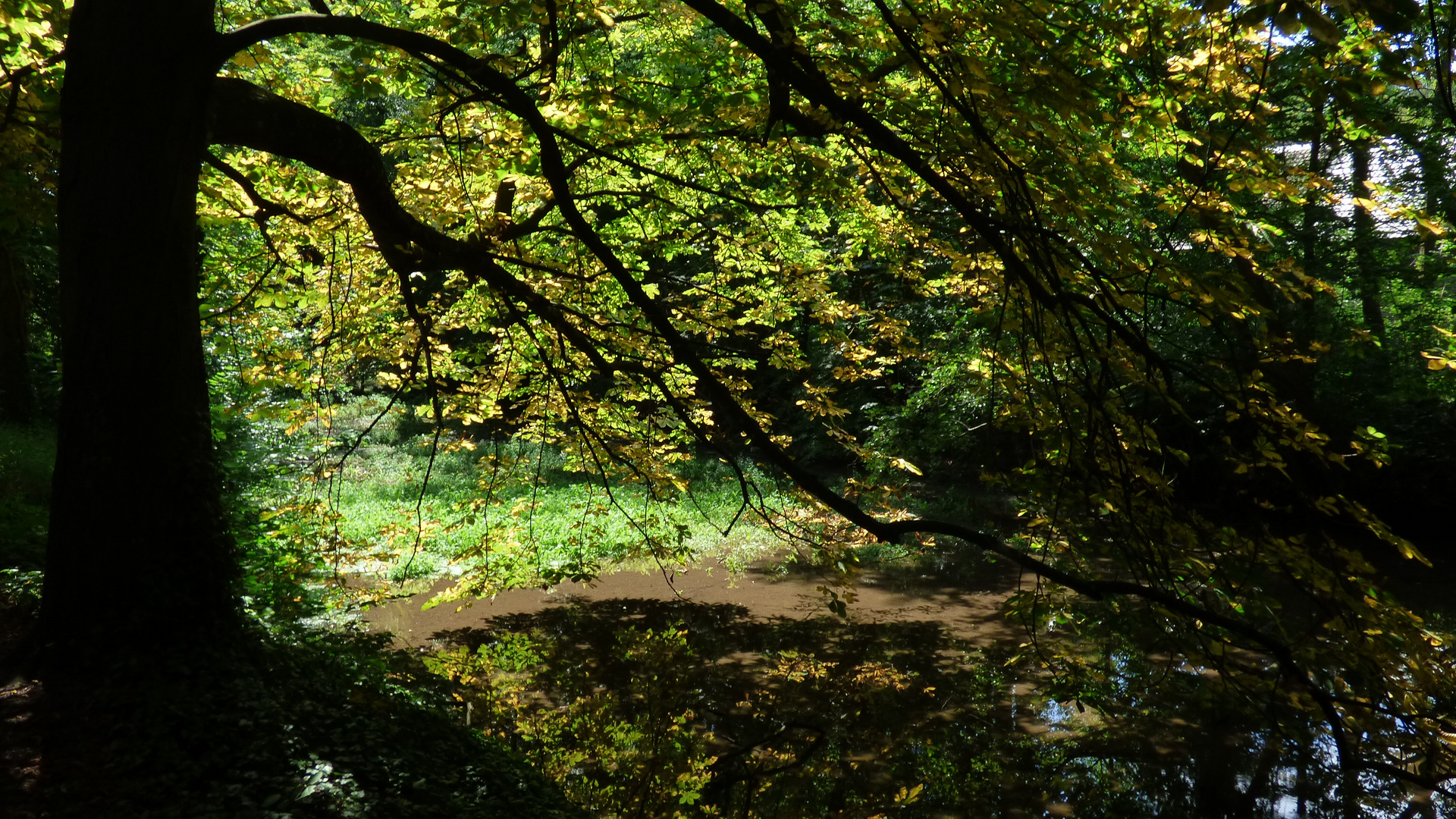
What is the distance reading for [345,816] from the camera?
315 centimetres

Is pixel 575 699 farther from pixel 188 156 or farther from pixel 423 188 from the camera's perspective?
pixel 188 156

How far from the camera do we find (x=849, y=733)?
247 inches

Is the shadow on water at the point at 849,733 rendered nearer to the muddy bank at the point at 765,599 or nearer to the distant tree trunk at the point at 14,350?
the muddy bank at the point at 765,599

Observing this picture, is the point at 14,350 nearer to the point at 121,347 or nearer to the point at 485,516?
the point at 485,516

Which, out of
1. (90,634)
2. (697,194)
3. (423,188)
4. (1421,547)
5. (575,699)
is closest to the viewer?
(90,634)

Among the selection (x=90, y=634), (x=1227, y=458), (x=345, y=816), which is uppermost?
(x=1227, y=458)

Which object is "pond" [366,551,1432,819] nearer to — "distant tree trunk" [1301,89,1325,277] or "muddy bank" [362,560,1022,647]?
"muddy bank" [362,560,1022,647]

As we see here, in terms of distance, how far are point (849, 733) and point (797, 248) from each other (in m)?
4.18

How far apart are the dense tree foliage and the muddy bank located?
1.70 m

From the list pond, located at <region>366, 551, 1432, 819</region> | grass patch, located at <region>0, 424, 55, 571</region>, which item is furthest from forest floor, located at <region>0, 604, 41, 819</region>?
pond, located at <region>366, 551, 1432, 819</region>

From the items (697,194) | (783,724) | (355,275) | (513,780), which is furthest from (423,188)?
(783,724)

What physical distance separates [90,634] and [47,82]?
3072 mm

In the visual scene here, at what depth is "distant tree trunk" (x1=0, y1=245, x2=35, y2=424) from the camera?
A: 11.5 metres

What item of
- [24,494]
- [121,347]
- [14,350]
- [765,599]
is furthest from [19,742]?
[14,350]
